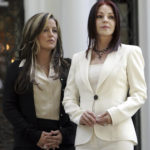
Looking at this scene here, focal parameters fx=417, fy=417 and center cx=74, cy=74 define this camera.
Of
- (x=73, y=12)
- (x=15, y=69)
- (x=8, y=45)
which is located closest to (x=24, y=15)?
(x=8, y=45)

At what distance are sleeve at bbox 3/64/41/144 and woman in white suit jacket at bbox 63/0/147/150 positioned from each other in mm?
→ 444

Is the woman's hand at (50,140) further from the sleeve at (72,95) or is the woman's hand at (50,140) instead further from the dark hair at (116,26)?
the dark hair at (116,26)

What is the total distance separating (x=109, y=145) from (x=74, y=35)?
78.0 inches

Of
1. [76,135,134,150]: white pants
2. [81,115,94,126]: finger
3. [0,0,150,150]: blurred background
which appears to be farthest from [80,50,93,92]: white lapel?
[0,0,150,150]: blurred background

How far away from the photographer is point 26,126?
11.9ft

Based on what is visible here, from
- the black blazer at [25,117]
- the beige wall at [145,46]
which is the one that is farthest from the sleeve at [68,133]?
the beige wall at [145,46]

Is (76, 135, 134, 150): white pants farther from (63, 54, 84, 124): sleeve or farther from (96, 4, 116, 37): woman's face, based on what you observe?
(96, 4, 116, 37): woman's face

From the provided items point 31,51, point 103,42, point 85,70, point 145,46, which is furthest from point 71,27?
point 85,70

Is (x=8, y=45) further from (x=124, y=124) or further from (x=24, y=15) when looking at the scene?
(x=124, y=124)

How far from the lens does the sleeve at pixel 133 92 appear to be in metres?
3.07

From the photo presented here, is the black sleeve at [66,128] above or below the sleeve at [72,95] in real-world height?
below

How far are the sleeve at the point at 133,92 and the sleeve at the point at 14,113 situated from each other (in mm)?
867

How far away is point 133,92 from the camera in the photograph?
3160 millimetres

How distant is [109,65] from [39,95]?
81cm
